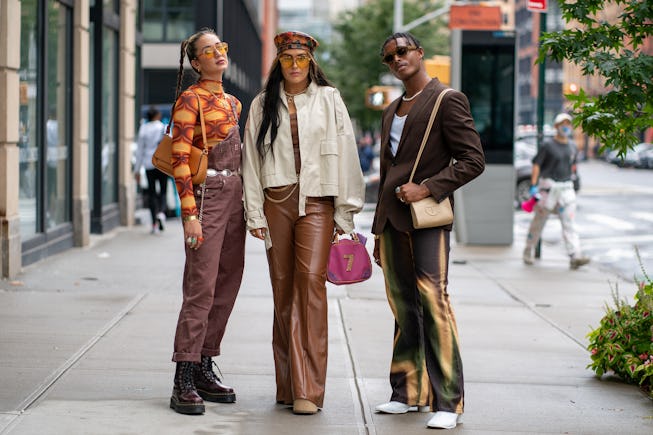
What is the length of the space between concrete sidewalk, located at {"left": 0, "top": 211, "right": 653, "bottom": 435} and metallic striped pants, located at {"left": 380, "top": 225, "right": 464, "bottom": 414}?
0.17 metres

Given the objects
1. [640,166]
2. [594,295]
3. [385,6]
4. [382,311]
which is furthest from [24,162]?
[640,166]

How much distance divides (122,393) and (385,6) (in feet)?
173

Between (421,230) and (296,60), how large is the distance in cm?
106

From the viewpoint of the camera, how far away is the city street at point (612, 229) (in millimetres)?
16016

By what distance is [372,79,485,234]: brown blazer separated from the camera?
576cm

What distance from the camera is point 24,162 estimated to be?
1224 centimetres

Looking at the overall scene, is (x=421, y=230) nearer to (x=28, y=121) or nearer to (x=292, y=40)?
(x=292, y=40)

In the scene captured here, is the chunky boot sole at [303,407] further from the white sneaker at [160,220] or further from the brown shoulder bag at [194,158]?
the white sneaker at [160,220]

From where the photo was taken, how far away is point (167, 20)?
39.2 meters

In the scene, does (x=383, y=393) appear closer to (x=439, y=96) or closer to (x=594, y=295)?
(x=439, y=96)

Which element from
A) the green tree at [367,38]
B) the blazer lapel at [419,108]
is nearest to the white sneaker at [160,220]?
the blazer lapel at [419,108]

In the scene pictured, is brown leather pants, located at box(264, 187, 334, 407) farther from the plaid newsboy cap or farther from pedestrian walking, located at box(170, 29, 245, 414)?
the plaid newsboy cap

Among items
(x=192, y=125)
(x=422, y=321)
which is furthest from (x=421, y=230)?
(x=192, y=125)

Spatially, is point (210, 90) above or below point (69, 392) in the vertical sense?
above
